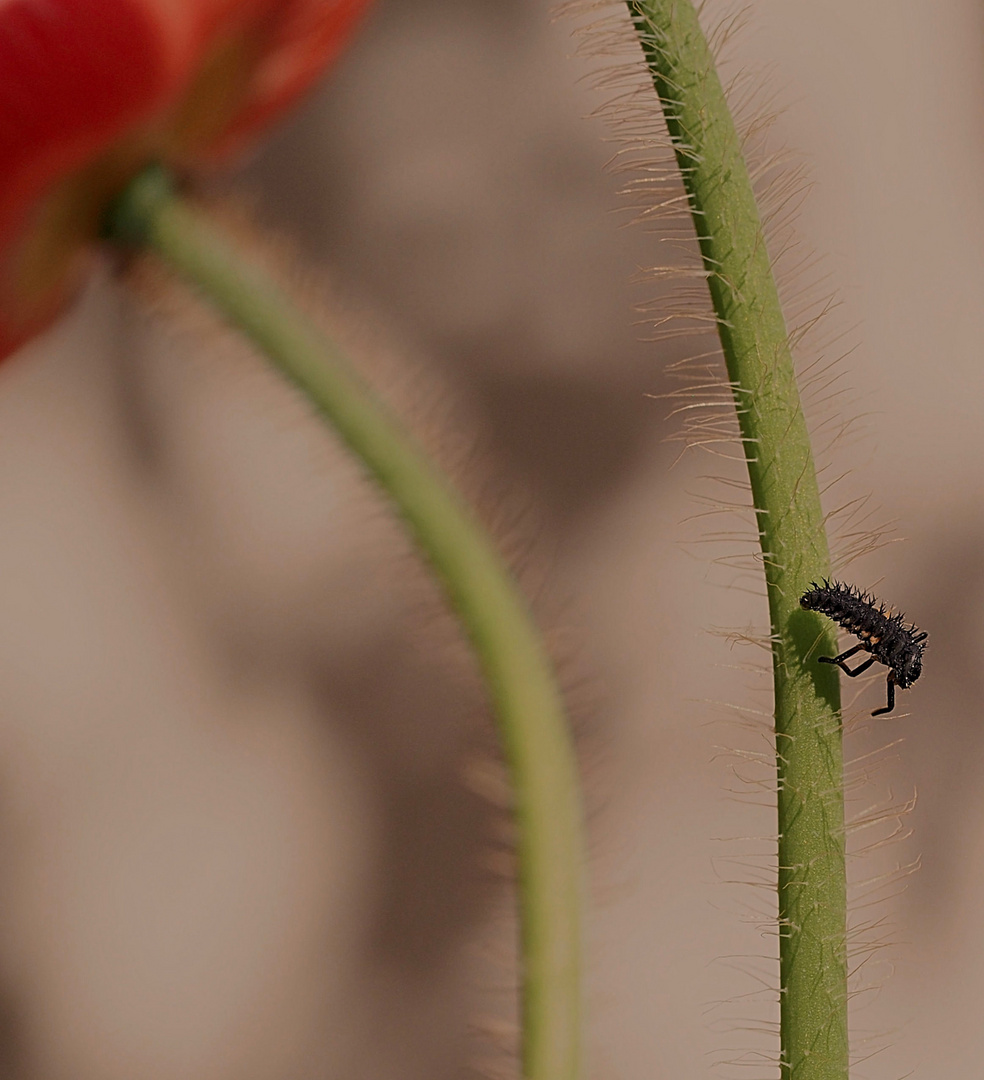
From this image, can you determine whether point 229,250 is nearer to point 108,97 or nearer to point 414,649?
point 108,97

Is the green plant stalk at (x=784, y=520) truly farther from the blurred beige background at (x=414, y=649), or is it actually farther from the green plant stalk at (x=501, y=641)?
the blurred beige background at (x=414, y=649)

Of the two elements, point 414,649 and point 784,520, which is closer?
point 784,520

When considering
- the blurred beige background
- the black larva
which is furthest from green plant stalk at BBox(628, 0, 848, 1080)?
the blurred beige background

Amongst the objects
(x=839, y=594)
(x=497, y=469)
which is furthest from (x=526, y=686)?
(x=497, y=469)

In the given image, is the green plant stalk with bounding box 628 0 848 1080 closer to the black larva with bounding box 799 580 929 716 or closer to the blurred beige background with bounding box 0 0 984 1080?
the black larva with bounding box 799 580 929 716

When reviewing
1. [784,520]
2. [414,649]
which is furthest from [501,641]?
[414,649]

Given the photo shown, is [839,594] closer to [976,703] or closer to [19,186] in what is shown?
[19,186]
